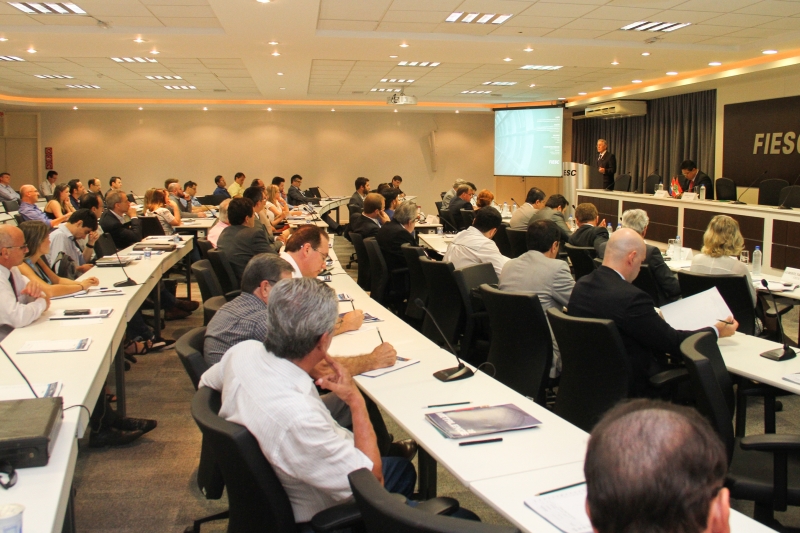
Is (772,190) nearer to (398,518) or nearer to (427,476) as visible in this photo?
(427,476)

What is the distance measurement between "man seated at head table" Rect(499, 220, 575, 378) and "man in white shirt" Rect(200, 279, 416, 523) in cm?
195

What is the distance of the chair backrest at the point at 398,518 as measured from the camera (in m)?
1.32

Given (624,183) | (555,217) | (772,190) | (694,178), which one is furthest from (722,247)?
(624,183)

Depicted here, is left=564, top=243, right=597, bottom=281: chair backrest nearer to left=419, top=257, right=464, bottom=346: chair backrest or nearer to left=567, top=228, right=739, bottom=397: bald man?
left=419, top=257, right=464, bottom=346: chair backrest

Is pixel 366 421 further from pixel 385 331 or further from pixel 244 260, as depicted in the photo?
pixel 244 260

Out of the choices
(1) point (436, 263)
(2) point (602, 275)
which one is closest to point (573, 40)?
(1) point (436, 263)

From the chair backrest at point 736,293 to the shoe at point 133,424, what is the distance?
11.0 ft

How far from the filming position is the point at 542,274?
388 centimetres

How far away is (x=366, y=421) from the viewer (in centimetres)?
204

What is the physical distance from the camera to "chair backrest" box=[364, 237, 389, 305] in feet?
19.4

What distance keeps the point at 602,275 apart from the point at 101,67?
9.53m

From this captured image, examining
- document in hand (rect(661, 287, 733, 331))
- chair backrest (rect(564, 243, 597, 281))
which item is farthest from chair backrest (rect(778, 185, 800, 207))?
document in hand (rect(661, 287, 733, 331))

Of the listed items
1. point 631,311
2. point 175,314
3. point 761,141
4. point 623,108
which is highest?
point 623,108

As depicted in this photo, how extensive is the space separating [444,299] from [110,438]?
87.0 inches
